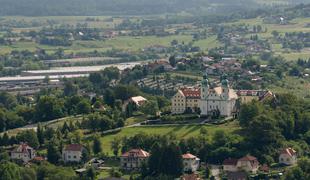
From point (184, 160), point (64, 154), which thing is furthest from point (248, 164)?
point (64, 154)

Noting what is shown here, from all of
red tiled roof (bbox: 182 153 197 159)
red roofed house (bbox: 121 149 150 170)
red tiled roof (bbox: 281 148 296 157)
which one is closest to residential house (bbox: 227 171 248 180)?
red tiled roof (bbox: 182 153 197 159)

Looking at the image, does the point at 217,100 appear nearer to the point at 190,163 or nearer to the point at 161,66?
the point at 190,163

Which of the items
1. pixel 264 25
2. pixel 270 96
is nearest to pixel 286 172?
pixel 270 96

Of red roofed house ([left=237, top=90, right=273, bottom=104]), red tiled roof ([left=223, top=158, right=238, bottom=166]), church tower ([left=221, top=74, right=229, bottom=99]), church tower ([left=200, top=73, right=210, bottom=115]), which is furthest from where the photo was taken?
red roofed house ([left=237, top=90, right=273, bottom=104])

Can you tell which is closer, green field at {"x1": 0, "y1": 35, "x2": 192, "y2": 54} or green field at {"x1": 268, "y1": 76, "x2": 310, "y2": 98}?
green field at {"x1": 268, "y1": 76, "x2": 310, "y2": 98}

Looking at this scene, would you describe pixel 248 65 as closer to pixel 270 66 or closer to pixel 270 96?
pixel 270 66

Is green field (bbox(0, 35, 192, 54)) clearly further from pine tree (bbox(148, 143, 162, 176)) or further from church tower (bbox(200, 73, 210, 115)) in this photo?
pine tree (bbox(148, 143, 162, 176))
